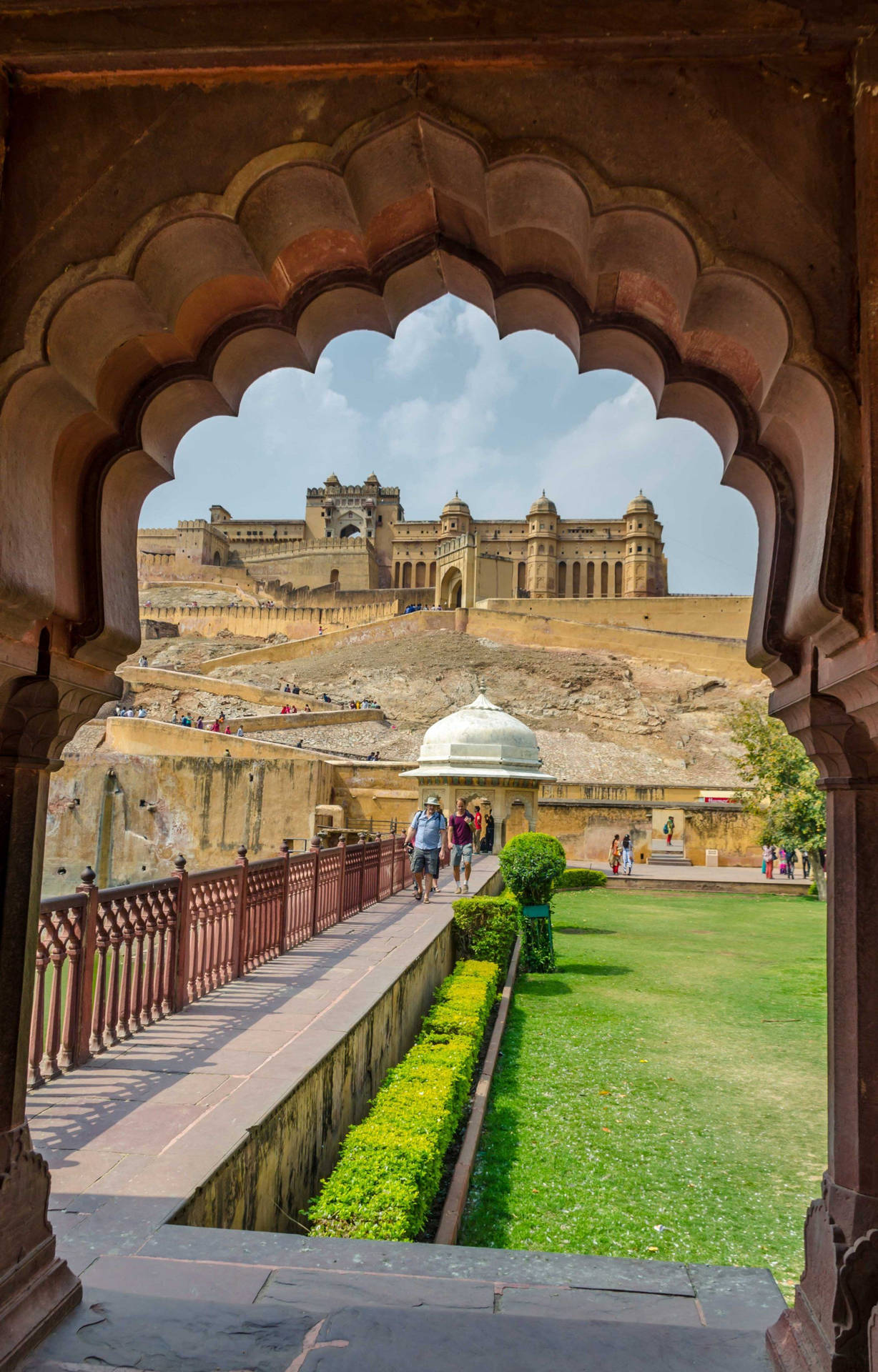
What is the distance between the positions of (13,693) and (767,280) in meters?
2.25

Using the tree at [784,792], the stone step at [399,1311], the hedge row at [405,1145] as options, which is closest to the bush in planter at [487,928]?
the hedge row at [405,1145]

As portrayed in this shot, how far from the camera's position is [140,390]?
9.84 ft

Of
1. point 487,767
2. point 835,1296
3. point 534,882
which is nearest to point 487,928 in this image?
point 534,882

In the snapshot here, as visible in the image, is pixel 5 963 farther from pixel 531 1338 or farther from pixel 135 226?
pixel 135 226

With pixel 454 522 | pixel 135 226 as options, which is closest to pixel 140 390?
pixel 135 226

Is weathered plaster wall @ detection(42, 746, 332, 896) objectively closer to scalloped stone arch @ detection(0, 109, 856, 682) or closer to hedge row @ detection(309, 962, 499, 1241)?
hedge row @ detection(309, 962, 499, 1241)

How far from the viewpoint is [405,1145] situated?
4492mm

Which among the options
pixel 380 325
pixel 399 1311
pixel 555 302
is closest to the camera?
pixel 399 1311

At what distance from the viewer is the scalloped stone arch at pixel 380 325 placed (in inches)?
97.7

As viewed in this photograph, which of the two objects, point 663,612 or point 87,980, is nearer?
point 87,980

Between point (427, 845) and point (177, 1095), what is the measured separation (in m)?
7.86

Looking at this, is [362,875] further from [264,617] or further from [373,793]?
[264,617]

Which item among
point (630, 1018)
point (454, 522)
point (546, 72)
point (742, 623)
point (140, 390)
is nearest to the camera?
point (546, 72)

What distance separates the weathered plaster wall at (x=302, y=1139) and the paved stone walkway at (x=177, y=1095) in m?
0.07
